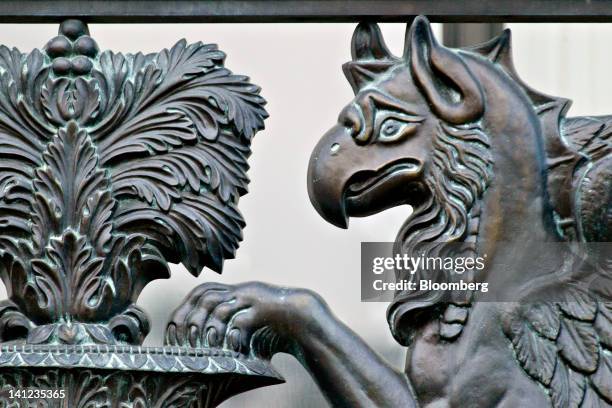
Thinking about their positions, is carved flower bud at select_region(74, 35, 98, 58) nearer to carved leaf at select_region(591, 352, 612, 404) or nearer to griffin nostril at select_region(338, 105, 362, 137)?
griffin nostril at select_region(338, 105, 362, 137)

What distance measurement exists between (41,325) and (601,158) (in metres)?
0.82

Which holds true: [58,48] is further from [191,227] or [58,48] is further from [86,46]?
[191,227]

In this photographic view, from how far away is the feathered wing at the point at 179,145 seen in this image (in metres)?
2.72

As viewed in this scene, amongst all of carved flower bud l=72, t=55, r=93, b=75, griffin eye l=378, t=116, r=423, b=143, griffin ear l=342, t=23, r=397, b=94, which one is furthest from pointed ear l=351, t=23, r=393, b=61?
carved flower bud l=72, t=55, r=93, b=75

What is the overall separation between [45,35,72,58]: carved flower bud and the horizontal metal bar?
0.16 ft

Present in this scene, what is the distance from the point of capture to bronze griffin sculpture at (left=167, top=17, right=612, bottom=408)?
2709 millimetres

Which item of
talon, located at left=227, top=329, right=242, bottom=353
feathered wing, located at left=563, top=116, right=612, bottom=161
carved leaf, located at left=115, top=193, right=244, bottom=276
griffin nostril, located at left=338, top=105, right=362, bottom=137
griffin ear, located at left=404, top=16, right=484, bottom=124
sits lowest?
talon, located at left=227, top=329, right=242, bottom=353

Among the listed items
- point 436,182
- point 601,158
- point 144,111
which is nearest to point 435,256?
point 436,182

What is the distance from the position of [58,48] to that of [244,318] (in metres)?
0.47

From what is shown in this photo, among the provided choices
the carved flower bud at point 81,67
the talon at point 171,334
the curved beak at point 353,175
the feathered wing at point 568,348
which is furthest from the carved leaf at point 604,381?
the carved flower bud at point 81,67

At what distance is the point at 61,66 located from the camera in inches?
108

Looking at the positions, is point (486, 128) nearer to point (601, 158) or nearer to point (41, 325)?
point (601, 158)

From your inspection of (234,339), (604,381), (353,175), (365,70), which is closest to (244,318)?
(234,339)

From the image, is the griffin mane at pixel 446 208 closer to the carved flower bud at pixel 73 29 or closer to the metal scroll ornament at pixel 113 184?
the metal scroll ornament at pixel 113 184
